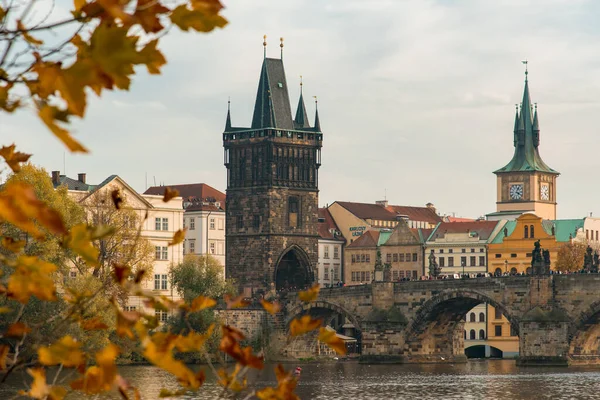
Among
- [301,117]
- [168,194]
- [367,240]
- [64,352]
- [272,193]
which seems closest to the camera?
[64,352]

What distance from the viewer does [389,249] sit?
121312 millimetres

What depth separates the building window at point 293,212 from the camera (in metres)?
104

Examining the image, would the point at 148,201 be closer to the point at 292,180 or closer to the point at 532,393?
the point at 292,180

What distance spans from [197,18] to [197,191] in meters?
118

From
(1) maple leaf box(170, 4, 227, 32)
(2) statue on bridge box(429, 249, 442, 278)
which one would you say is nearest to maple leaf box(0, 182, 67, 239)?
(1) maple leaf box(170, 4, 227, 32)

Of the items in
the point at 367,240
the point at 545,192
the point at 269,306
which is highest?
the point at 545,192

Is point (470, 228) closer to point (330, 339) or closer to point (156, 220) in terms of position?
point (156, 220)

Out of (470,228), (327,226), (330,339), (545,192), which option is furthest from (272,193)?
(330,339)

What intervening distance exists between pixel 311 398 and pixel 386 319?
34.7 meters

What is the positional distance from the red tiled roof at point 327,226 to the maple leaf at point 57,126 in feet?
389

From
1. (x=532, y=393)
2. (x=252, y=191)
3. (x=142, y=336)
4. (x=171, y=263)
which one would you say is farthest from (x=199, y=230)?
(x=142, y=336)

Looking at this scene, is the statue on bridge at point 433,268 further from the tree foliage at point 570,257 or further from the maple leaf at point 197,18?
the maple leaf at point 197,18

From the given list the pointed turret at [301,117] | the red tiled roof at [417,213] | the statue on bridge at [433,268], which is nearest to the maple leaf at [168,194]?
the statue on bridge at [433,268]

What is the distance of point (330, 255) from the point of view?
124812mm
